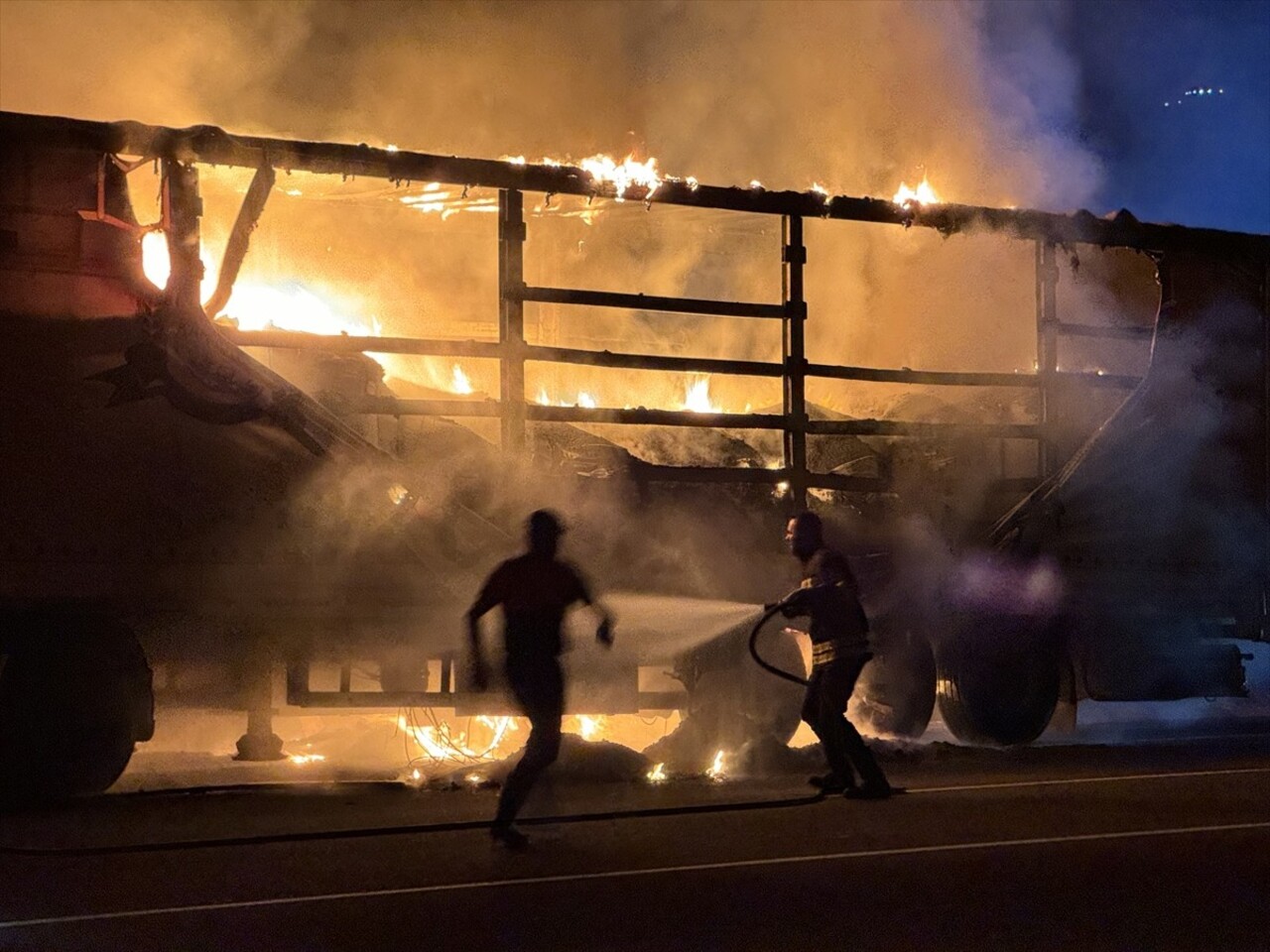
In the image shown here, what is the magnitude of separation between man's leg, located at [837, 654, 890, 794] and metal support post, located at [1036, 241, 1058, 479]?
3212 mm

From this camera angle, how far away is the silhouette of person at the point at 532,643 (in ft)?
20.1

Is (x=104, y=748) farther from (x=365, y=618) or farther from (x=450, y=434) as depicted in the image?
(x=450, y=434)

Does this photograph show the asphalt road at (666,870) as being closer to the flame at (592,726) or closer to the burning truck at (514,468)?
the burning truck at (514,468)

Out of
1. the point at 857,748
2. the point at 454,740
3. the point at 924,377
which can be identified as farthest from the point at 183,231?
the point at 924,377

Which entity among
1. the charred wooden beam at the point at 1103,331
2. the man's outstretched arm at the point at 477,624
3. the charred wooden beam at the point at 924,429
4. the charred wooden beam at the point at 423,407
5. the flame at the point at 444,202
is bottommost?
the man's outstretched arm at the point at 477,624

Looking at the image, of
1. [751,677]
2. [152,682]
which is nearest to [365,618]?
[152,682]

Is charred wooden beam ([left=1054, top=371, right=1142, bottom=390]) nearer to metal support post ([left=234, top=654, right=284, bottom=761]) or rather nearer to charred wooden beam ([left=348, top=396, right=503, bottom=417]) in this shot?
charred wooden beam ([left=348, top=396, right=503, bottom=417])

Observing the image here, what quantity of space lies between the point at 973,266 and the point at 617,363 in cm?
436

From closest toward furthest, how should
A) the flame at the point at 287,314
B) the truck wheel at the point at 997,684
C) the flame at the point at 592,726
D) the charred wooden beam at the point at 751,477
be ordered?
the flame at the point at 287,314 < the charred wooden beam at the point at 751,477 < the flame at the point at 592,726 < the truck wheel at the point at 997,684

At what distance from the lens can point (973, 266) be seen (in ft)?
37.2

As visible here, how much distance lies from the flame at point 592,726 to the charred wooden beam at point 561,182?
11.9ft

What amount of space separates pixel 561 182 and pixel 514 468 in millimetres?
1857

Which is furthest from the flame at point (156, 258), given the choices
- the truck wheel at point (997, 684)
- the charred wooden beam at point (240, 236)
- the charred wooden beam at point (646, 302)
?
the truck wheel at point (997, 684)

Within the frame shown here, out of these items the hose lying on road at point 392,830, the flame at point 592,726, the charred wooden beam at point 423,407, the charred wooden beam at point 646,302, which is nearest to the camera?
the hose lying on road at point 392,830
